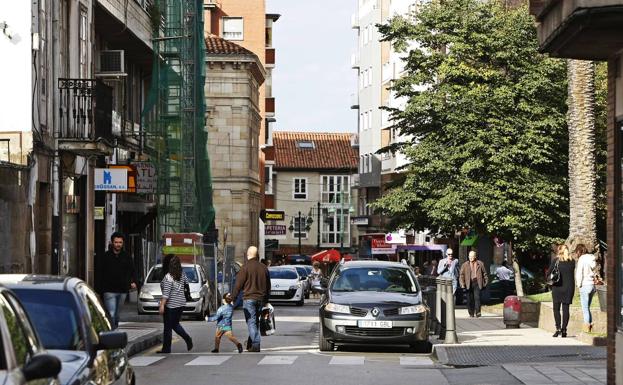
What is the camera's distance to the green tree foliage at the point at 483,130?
47.7m

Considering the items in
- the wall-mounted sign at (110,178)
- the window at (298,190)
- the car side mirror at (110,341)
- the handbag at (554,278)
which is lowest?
the handbag at (554,278)

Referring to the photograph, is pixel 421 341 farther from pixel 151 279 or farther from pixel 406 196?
pixel 406 196

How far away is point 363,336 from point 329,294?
1129mm

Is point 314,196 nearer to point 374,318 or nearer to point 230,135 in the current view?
point 230,135

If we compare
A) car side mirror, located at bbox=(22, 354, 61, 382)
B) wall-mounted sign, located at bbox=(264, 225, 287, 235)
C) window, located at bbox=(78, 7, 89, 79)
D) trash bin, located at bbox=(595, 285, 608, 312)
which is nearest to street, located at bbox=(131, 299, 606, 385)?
trash bin, located at bbox=(595, 285, 608, 312)

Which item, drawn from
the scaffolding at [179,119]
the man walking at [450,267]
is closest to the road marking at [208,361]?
the man walking at [450,267]

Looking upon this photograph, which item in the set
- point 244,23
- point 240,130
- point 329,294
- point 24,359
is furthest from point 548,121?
point 244,23

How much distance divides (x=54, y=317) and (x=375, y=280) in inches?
603

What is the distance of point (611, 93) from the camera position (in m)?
16.2

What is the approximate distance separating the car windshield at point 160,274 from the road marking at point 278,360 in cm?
1531

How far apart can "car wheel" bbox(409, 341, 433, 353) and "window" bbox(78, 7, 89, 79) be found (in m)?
12.5

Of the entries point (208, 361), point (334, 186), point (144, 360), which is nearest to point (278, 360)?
point (208, 361)

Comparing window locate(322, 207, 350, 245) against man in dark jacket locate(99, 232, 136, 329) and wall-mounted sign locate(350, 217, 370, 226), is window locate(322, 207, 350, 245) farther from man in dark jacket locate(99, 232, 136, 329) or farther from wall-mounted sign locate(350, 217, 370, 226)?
man in dark jacket locate(99, 232, 136, 329)

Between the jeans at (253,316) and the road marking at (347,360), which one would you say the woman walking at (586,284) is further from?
the jeans at (253,316)
